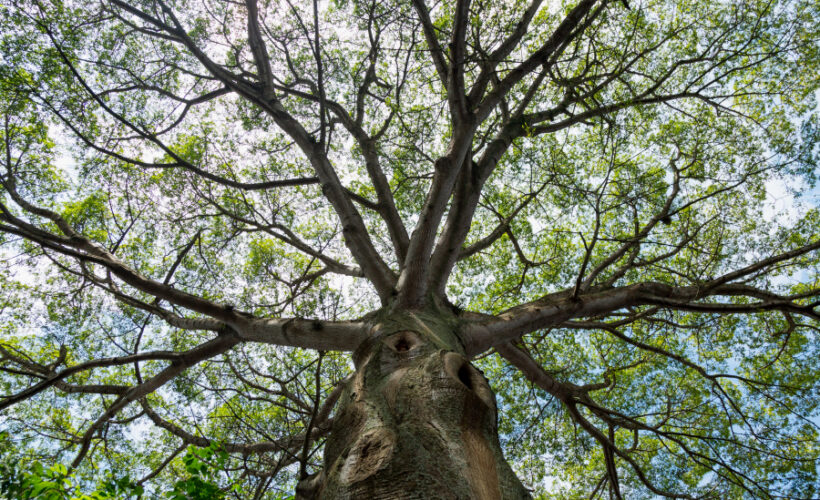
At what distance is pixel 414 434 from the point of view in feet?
6.59

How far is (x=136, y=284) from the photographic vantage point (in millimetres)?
3744

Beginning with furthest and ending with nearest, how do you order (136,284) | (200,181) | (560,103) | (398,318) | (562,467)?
1. (562,467)
2. (560,103)
3. (200,181)
4. (136,284)
5. (398,318)

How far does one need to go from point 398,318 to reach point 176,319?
8.10 ft

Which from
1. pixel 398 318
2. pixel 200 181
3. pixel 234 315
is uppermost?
pixel 200 181

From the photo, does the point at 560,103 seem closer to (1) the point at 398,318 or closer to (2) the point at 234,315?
(1) the point at 398,318

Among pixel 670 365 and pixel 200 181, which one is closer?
pixel 200 181

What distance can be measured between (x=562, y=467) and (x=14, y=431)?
7159 mm

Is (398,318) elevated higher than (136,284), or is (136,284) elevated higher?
(136,284)

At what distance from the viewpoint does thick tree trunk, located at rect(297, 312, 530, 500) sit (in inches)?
68.9

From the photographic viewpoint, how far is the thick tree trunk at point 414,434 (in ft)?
5.74

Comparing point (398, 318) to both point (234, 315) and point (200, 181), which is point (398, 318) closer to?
point (234, 315)

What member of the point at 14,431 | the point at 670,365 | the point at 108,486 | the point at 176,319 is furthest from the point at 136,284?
the point at 670,365

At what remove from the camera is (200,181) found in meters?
5.94

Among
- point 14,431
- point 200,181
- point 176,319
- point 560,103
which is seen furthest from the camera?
point 560,103
